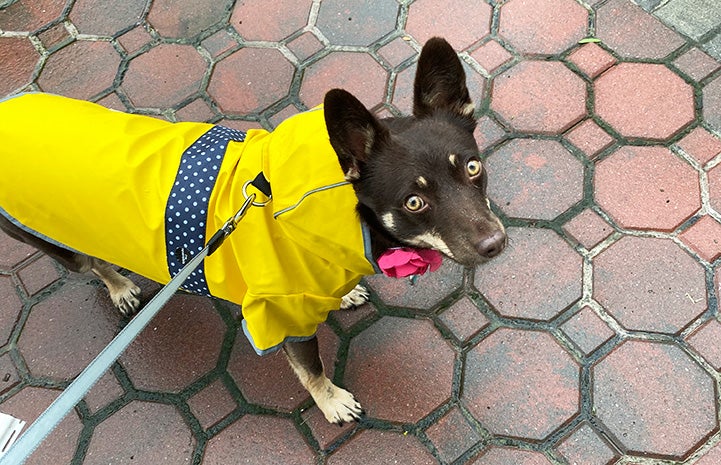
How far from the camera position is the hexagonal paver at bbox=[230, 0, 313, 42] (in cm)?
529

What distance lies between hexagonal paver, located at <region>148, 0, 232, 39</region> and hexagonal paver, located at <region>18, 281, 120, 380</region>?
237 cm

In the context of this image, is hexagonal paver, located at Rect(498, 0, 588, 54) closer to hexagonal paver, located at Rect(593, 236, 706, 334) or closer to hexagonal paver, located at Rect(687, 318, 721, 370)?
hexagonal paver, located at Rect(593, 236, 706, 334)

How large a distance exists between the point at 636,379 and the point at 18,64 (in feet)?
17.6

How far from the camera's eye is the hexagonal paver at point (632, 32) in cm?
473

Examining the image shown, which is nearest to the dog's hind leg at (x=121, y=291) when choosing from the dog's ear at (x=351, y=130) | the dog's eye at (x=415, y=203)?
the dog's ear at (x=351, y=130)

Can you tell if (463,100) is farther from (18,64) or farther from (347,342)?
(18,64)

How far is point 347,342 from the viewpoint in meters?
3.96

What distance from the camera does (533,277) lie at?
→ 398cm

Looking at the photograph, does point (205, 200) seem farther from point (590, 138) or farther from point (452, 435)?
point (590, 138)

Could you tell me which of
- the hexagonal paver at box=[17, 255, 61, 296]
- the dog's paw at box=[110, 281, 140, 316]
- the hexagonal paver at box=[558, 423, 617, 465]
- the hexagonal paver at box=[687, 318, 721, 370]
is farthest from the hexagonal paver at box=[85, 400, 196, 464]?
the hexagonal paver at box=[687, 318, 721, 370]

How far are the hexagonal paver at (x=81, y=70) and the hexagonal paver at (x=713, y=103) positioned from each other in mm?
4544

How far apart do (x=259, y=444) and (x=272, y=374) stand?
0.42 m

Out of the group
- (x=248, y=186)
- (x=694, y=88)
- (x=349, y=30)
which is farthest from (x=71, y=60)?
(x=694, y=88)

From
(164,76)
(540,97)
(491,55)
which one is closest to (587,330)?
(540,97)
